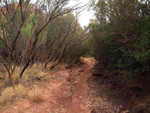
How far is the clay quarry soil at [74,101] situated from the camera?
4406mm

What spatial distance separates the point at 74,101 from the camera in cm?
527

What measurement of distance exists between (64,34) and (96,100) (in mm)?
5166

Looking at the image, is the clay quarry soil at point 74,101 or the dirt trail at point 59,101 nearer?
the dirt trail at point 59,101

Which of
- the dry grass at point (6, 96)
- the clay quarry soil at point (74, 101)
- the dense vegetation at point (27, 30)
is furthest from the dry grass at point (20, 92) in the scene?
the dense vegetation at point (27, 30)

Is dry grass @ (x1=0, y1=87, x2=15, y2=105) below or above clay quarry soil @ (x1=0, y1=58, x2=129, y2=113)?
above

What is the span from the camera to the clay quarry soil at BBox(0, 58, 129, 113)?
4.41 m

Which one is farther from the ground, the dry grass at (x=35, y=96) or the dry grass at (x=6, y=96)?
the dry grass at (x=6, y=96)

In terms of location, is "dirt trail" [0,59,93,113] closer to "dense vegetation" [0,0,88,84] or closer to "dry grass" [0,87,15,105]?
"dry grass" [0,87,15,105]

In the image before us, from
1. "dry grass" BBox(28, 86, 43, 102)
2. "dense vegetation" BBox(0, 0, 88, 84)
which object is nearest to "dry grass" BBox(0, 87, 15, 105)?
"dry grass" BBox(28, 86, 43, 102)

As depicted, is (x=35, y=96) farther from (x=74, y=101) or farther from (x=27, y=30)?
(x=27, y=30)

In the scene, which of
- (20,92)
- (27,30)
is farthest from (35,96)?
(27,30)

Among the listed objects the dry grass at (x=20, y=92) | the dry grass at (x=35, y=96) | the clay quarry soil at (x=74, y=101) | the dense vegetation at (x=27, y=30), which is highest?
the dense vegetation at (x=27, y=30)

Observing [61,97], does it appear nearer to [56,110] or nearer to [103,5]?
[56,110]

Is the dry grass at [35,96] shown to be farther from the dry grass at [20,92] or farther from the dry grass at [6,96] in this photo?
the dry grass at [6,96]
